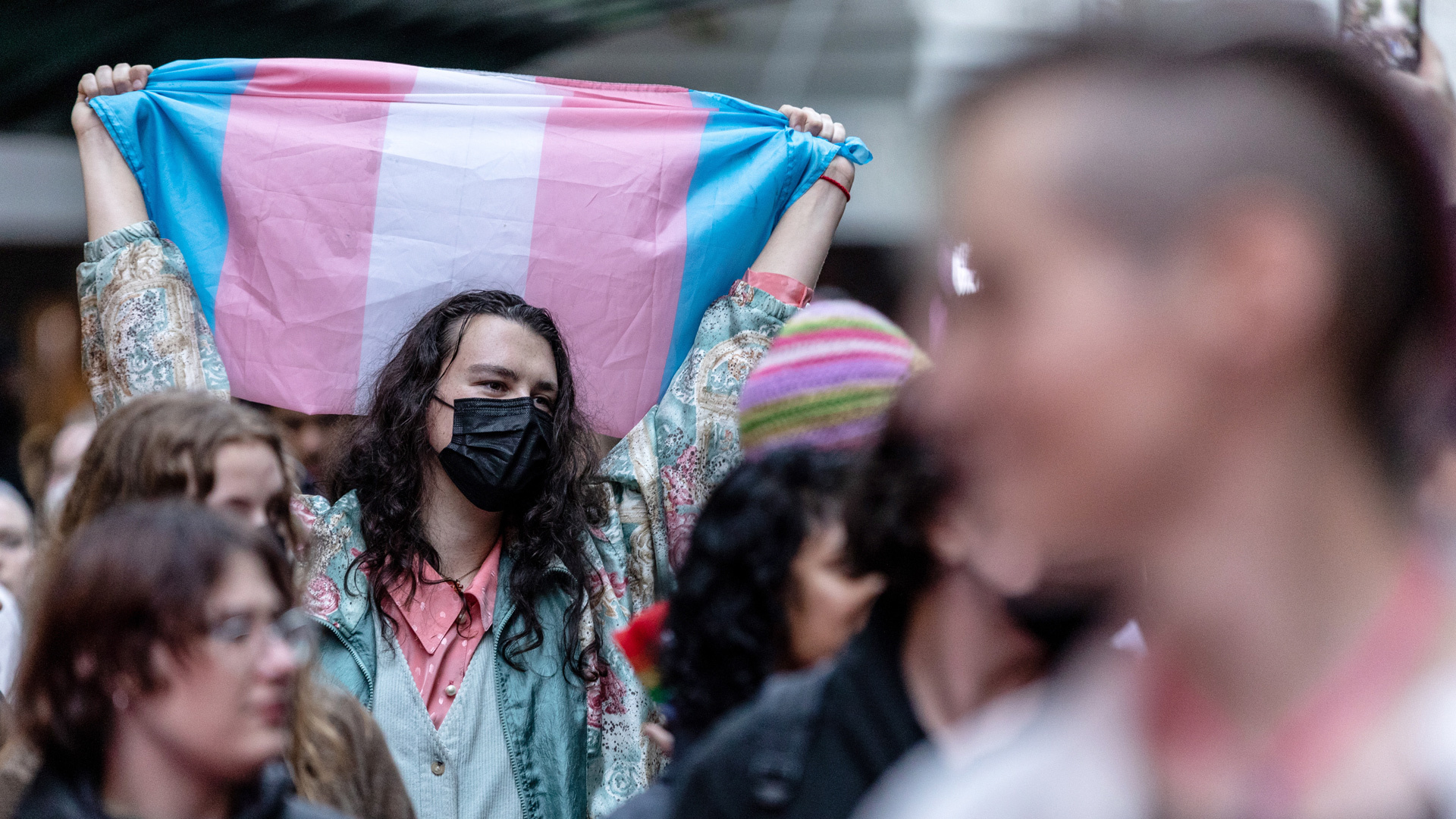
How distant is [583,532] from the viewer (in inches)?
119

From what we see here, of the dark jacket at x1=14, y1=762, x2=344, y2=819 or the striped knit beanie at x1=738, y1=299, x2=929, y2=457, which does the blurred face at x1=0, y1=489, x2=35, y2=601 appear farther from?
the striped knit beanie at x1=738, y1=299, x2=929, y2=457

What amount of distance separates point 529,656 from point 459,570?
0.93 feet

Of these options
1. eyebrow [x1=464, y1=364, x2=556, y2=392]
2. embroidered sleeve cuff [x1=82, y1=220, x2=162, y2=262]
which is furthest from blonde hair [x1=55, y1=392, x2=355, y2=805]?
embroidered sleeve cuff [x1=82, y1=220, x2=162, y2=262]

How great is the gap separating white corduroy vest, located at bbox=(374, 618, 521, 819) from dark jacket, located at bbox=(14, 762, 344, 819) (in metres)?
0.86

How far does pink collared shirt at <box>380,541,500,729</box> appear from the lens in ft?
9.00

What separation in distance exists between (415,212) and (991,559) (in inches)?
107

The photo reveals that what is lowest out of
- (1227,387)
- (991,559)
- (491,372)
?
(491,372)

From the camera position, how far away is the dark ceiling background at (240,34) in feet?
21.0

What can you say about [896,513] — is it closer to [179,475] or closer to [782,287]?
[179,475]

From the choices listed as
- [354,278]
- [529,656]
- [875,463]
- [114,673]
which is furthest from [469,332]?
[875,463]

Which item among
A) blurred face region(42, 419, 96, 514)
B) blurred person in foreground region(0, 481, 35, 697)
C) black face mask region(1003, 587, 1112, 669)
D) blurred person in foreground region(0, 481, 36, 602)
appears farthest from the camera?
blurred face region(42, 419, 96, 514)

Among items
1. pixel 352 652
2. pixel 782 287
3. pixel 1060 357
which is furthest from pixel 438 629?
pixel 1060 357

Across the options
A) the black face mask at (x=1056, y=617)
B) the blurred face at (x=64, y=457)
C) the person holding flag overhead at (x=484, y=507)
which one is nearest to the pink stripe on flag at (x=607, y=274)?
the person holding flag overhead at (x=484, y=507)

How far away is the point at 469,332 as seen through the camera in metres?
3.06
